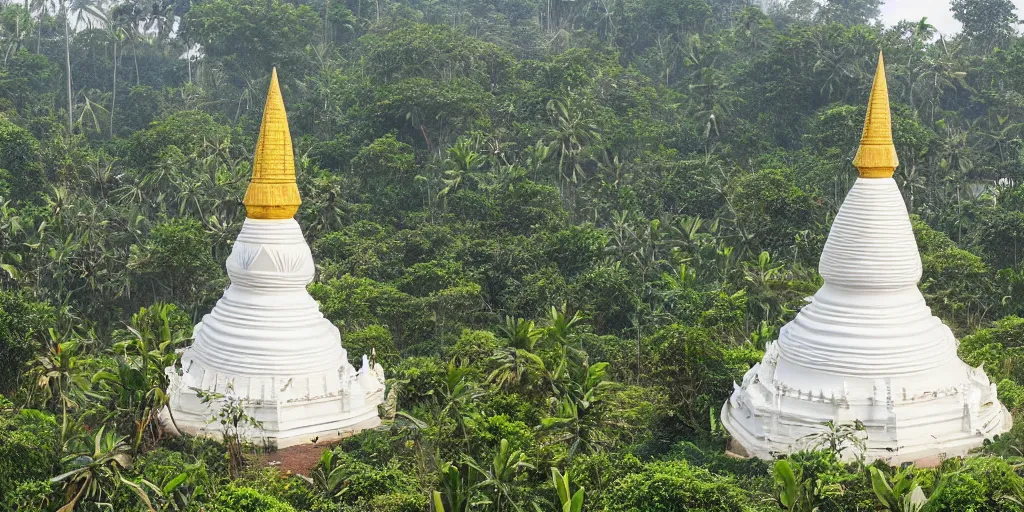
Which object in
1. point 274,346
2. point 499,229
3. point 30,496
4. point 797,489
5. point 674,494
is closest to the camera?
point 797,489

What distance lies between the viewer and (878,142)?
27.0 meters

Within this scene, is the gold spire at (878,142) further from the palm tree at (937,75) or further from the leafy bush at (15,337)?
the palm tree at (937,75)

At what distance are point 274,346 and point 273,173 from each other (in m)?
3.88

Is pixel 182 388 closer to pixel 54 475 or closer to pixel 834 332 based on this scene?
pixel 54 475

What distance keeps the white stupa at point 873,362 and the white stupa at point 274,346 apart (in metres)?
8.85

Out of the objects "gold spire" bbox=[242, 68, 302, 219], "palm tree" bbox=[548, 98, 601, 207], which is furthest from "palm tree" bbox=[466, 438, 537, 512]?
"palm tree" bbox=[548, 98, 601, 207]

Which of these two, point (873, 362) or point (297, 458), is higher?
point (873, 362)

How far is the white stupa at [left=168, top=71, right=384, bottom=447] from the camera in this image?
2736cm

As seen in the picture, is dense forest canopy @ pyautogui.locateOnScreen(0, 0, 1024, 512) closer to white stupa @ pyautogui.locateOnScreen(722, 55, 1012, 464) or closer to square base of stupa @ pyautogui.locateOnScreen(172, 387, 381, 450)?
square base of stupa @ pyautogui.locateOnScreen(172, 387, 381, 450)

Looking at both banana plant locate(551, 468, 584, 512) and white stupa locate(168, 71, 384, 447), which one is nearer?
banana plant locate(551, 468, 584, 512)

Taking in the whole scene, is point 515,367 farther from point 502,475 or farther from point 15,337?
point 15,337

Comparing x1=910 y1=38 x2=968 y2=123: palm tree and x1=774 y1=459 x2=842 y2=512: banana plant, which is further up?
x1=910 y1=38 x2=968 y2=123: palm tree

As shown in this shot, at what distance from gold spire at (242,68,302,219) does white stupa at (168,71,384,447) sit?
22mm

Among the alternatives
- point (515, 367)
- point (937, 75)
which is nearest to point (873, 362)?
point (515, 367)
